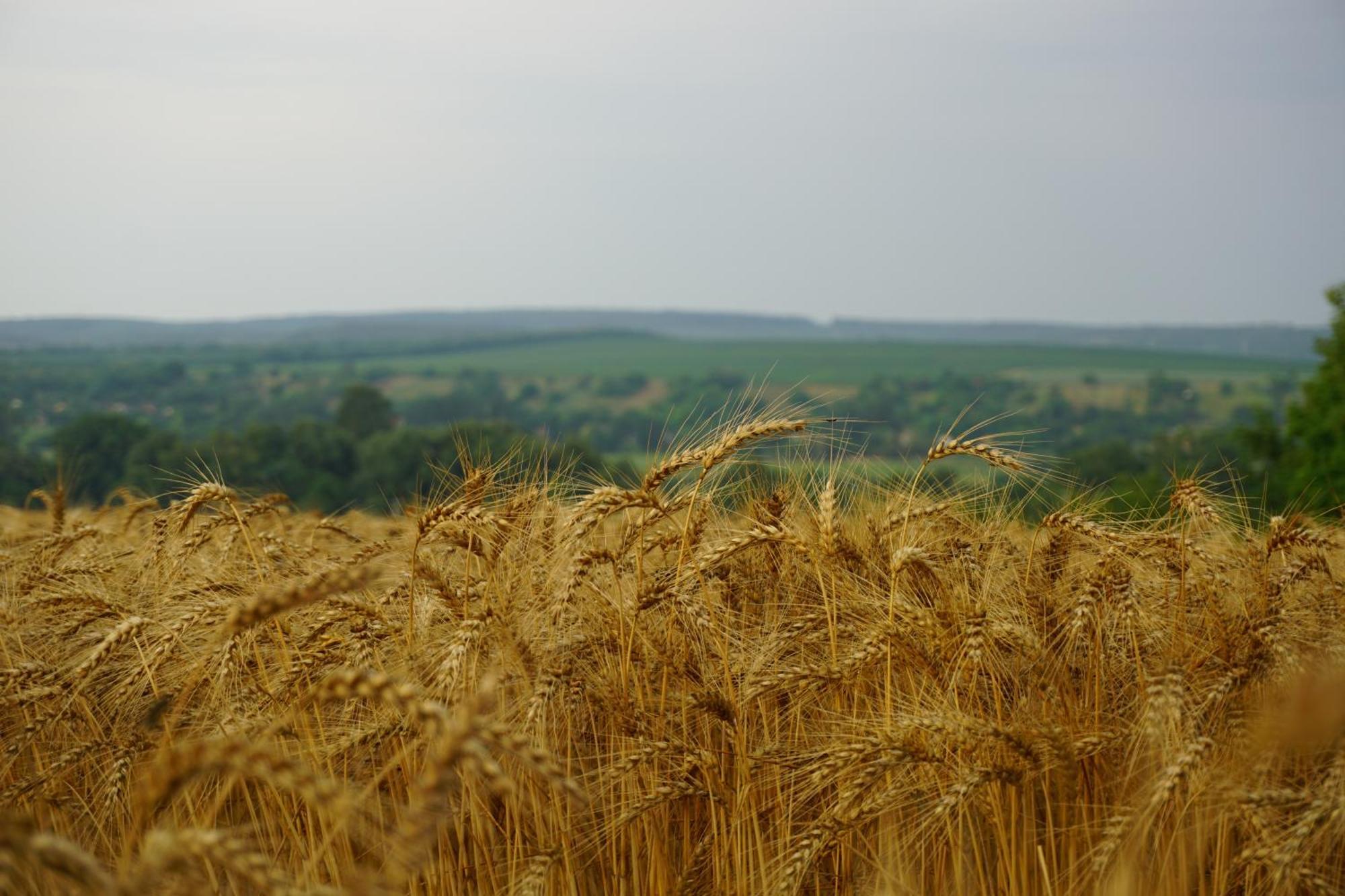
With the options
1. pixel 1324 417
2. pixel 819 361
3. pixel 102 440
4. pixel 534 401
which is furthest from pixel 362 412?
pixel 819 361

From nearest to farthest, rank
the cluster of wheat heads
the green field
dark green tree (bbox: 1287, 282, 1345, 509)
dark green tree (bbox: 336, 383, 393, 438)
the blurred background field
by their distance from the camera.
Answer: the cluster of wheat heads, dark green tree (bbox: 1287, 282, 1345, 509), the blurred background field, dark green tree (bbox: 336, 383, 393, 438), the green field

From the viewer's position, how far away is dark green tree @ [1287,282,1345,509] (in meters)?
25.0

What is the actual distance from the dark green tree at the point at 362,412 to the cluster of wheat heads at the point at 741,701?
213 ft

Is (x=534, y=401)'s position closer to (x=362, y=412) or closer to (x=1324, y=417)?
(x=362, y=412)

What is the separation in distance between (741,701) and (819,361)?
155m

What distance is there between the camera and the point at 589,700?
305 centimetres

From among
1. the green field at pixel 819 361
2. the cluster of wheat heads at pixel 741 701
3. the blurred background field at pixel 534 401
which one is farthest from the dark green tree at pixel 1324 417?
the green field at pixel 819 361

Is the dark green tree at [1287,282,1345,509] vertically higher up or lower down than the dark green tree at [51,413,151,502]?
higher up

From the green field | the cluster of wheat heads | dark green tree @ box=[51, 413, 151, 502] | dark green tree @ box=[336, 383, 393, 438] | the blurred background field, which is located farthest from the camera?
the green field

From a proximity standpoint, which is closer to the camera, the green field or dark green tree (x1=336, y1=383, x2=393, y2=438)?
dark green tree (x1=336, y1=383, x2=393, y2=438)

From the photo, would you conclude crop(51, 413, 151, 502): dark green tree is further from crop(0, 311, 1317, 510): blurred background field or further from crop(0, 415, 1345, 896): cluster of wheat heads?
crop(0, 415, 1345, 896): cluster of wheat heads

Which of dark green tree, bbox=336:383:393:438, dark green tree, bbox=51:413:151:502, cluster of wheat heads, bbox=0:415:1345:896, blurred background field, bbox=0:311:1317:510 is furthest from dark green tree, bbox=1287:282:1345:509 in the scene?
dark green tree, bbox=336:383:393:438

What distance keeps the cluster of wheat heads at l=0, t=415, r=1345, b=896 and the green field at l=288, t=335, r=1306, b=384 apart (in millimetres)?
116200

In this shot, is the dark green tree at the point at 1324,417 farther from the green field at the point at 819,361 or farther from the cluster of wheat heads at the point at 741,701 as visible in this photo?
the green field at the point at 819,361
